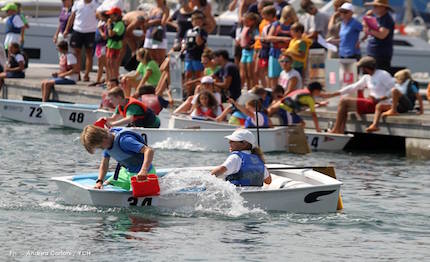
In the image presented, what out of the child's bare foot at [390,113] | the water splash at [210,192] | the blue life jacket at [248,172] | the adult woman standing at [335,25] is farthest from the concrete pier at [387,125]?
the water splash at [210,192]

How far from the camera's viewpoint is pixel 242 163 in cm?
1331

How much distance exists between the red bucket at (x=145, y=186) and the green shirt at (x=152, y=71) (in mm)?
10300

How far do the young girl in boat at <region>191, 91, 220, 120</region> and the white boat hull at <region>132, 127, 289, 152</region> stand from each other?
2.44ft

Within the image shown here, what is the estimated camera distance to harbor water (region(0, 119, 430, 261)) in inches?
450

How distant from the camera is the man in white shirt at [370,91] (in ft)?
65.9

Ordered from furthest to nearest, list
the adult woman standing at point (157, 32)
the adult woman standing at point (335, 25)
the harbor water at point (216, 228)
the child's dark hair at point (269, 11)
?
the adult woman standing at point (157, 32)
the adult woman standing at point (335, 25)
the child's dark hair at point (269, 11)
the harbor water at point (216, 228)

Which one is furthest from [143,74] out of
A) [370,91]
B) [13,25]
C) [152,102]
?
[13,25]

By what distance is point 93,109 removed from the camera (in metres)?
23.7

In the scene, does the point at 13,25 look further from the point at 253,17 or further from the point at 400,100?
the point at 400,100

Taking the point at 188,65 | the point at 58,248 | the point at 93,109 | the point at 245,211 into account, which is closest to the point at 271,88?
the point at 188,65

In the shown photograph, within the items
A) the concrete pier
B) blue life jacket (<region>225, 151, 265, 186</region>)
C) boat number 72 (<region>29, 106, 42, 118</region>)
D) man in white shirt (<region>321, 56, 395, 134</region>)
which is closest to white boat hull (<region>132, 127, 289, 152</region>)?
man in white shirt (<region>321, 56, 395, 134</region>)

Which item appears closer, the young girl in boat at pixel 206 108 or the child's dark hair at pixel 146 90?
the young girl in boat at pixel 206 108

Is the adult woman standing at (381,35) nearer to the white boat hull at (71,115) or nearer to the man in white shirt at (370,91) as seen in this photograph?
the man in white shirt at (370,91)

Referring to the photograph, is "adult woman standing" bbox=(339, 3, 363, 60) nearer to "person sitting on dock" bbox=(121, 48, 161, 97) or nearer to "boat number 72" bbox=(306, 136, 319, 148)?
"boat number 72" bbox=(306, 136, 319, 148)
